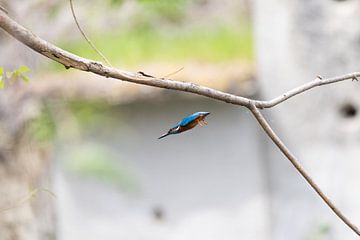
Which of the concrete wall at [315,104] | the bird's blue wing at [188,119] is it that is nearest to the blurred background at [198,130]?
the concrete wall at [315,104]

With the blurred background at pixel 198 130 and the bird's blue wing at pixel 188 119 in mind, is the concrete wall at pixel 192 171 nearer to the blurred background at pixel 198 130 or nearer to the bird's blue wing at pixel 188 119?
the blurred background at pixel 198 130

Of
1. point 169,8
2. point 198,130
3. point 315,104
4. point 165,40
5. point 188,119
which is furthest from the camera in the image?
point 165,40

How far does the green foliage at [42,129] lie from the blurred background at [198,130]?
12 millimetres

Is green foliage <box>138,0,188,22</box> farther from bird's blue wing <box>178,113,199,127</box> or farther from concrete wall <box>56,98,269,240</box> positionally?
bird's blue wing <box>178,113,199,127</box>

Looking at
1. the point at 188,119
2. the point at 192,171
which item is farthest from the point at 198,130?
the point at 188,119

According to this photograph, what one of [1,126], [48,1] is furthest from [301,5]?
[1,126]

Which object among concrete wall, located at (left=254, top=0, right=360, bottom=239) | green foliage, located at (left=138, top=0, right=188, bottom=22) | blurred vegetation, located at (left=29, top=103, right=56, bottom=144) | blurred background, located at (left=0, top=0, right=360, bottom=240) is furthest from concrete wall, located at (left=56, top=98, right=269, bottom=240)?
blurred vegetation, located at (left=29, top=103, right=56, bottom=144)

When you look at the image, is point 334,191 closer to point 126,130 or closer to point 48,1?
point 126,130

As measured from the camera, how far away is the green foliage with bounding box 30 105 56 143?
4.16 m

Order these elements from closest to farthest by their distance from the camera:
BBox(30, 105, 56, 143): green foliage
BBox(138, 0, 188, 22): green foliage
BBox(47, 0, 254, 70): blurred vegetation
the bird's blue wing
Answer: the bird's blue wing < BBox(30, 105, 56, 143): green foliage < BBox(138, 0, 188, 22): green foliage < BBox(47, 0, 254, 70): blurred vegetation

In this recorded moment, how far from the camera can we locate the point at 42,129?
13.7 ft

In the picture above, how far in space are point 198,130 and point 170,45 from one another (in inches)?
26.9

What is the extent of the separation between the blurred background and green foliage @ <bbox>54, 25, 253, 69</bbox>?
1 centimetres

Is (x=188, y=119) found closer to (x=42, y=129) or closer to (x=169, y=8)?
(x=42, y=129)
